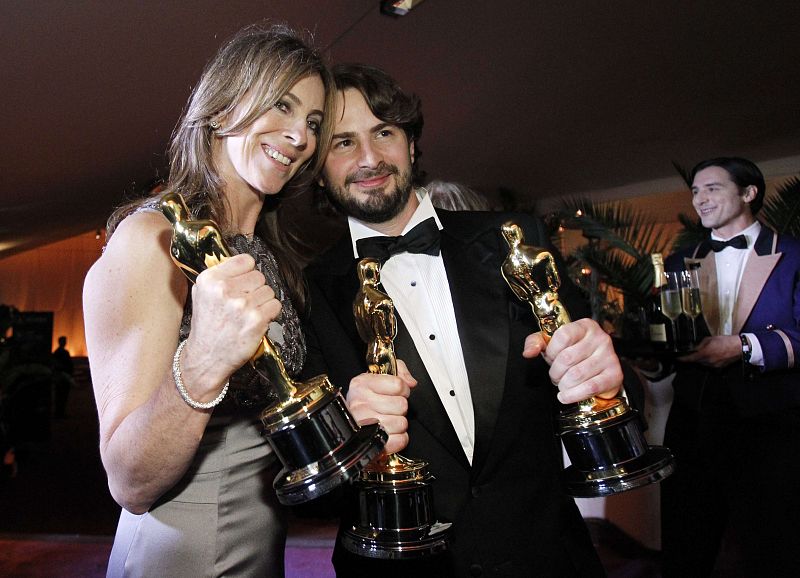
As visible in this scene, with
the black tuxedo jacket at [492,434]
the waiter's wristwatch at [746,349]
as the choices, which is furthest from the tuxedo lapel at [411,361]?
the waiter's wristwatch at [746,349]

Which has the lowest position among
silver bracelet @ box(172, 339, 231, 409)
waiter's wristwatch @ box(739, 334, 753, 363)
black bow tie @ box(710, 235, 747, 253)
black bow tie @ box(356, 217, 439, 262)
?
waiter's wristwatch @ box(739, 334, 753, 363)

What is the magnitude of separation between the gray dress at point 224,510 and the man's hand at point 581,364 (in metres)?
0.78

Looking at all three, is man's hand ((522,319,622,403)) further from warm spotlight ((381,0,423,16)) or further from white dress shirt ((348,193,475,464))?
warm spotlight ((381,0,423,16))

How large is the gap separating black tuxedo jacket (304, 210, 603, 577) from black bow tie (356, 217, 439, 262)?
99 millimetres

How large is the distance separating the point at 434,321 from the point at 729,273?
8.84ft

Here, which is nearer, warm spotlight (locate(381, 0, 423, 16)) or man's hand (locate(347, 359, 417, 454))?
man's hand (locate(347, 359, 417, 454))

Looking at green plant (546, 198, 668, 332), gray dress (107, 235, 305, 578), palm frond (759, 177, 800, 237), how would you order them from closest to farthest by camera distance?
gray dress (107, 235, 305, 578) → palm frond (759, 177, 800, 237) → green plant (546, 198, 668, 332)

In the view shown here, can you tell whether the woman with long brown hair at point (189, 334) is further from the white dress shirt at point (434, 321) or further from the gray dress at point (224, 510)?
the white dress shirt at point (434, 321)

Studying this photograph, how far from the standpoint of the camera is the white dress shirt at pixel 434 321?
1.76 m

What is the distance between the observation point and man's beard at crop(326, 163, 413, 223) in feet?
6.52

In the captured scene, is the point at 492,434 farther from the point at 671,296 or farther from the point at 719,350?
the point at 719,350

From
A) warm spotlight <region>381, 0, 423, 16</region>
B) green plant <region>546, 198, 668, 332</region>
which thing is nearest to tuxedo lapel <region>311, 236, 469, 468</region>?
warm spotlight <region>381, 0, 423, 16</region>

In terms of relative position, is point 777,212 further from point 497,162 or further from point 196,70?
point 497,162

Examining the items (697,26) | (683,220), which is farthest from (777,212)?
(697,26)
